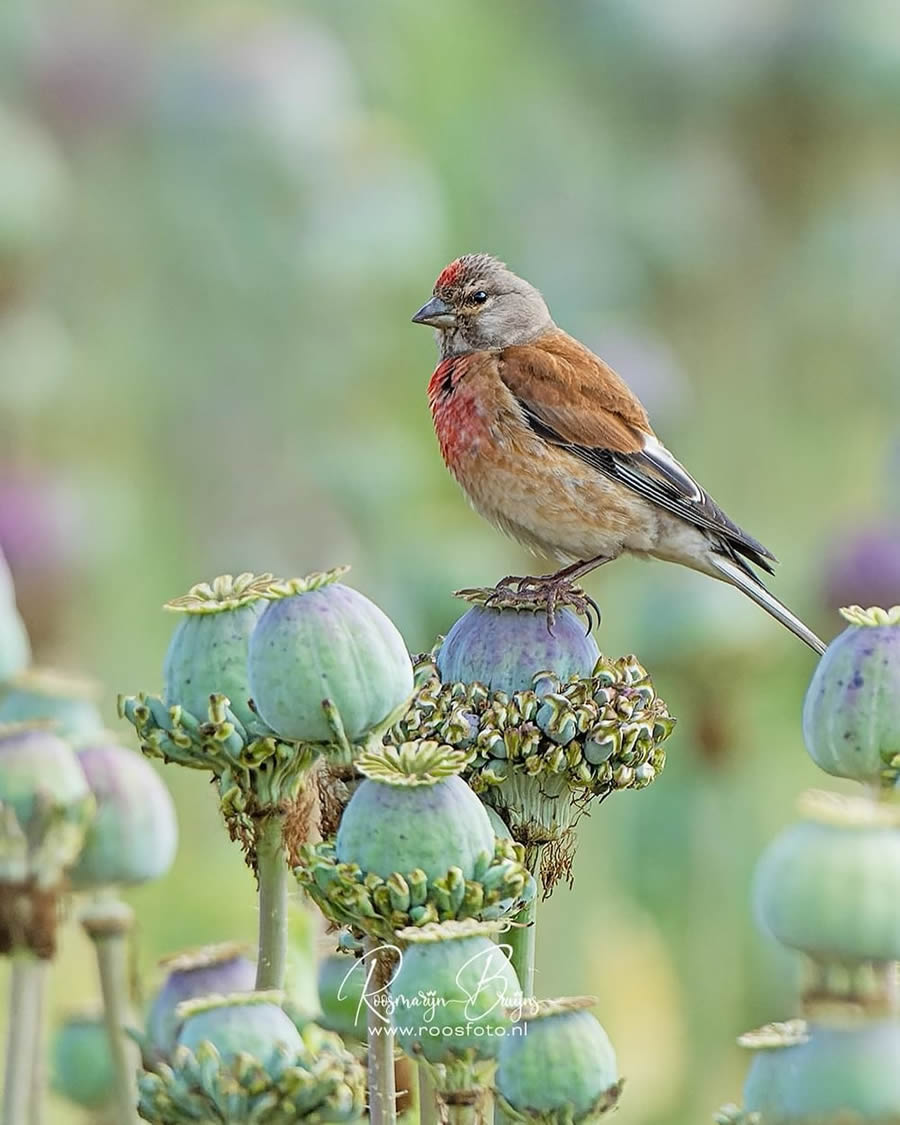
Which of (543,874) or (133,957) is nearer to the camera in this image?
(543,874)

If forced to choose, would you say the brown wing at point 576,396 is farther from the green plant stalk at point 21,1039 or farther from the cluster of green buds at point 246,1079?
the cluster of green buds at point 246,1079

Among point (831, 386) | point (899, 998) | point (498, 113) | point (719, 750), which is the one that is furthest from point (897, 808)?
point (498, 113)

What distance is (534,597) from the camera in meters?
2.65

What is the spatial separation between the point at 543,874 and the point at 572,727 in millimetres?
224

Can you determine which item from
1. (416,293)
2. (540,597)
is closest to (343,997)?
(540,597)

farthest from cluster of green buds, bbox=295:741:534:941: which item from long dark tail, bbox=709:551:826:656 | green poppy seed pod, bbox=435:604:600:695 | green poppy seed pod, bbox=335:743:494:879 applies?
long dark tail, bbox=709:551:826:656

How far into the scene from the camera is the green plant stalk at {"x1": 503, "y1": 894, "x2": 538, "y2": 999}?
2057mm

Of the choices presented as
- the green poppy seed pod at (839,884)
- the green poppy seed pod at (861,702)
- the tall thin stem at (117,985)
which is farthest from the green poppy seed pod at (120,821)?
the green poppy seed pod at (839,884)

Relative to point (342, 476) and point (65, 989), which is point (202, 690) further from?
point (342, 476)

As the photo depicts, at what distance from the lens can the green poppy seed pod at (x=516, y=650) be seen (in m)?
2.23

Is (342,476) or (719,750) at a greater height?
(342,476)

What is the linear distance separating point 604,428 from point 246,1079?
2.86 m

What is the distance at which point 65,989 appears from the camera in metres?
4.27

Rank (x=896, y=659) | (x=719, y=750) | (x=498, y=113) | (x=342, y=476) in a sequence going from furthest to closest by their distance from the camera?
(x=498, y=113)
(x=342, y=476)
(x=719, y=750)
(x=896, y=659)
